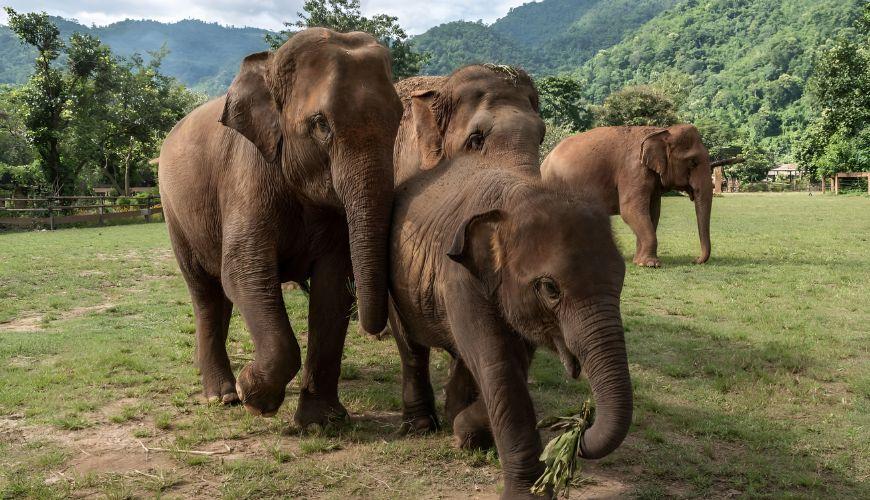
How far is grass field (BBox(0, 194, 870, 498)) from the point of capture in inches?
186

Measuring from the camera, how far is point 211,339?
22.1ft

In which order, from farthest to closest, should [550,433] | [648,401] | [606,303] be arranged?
[648,401] → [550,433] → [606,303]

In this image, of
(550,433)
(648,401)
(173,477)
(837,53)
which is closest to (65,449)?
(173,477)

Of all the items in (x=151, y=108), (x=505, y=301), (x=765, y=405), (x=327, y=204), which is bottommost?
(x=765, y=405)

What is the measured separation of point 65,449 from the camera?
5348 millimetres

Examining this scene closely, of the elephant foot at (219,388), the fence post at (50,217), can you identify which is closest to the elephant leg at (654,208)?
the elephant foot at (219,388)

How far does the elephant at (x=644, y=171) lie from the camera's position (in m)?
15.2

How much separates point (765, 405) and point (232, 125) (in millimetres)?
4835

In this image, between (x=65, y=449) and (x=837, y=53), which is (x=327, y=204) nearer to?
(x=65, y=449)

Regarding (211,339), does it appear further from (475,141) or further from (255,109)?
(475,141)

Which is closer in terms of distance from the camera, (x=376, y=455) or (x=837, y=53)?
(x=376, y=455)

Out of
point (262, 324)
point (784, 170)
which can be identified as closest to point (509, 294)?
point (262, 324)

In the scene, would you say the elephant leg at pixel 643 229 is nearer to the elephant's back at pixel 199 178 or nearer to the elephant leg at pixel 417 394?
the elephant leg at pixel 417 394

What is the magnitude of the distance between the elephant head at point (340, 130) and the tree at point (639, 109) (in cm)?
5722
